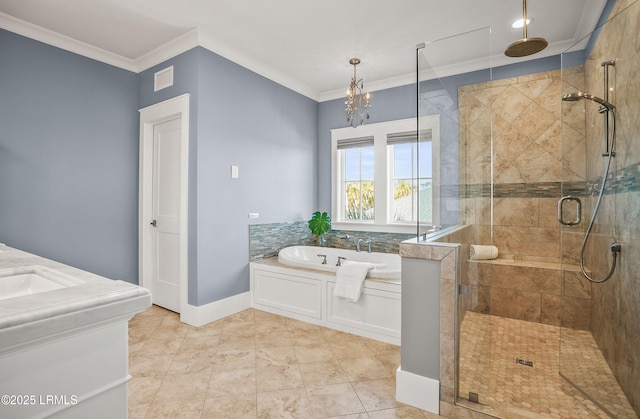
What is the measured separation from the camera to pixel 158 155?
11.6 ft

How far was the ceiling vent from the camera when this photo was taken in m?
3.25

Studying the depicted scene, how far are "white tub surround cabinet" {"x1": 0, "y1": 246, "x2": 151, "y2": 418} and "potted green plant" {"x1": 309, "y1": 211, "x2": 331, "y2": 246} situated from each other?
335 centimetres

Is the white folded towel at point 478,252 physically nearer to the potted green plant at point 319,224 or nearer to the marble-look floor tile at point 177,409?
the marble-look floor tile at point 177,409

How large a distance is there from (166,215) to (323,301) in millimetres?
1906

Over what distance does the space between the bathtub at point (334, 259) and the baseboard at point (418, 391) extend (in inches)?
39.2

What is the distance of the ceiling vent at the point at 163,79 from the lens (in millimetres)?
3246

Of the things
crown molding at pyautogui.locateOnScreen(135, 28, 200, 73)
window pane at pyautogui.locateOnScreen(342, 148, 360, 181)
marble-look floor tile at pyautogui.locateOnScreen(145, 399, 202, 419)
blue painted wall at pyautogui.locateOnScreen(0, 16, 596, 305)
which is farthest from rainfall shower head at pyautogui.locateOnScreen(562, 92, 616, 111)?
crown molding at pyautogui.locateOnScreen(135, 28, 200, 73)

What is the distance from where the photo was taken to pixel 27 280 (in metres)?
1.19

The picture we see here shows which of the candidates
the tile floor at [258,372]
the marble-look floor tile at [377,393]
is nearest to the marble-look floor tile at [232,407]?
the tile floor at [258,372]

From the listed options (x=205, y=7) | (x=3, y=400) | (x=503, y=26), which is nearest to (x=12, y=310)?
(x=3, y=400)

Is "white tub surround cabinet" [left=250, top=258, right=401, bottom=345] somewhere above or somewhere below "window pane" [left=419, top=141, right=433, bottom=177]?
below

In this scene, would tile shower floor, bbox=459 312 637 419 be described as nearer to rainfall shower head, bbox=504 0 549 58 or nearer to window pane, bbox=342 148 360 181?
rainfall shower head, bbox=504 0 549 58

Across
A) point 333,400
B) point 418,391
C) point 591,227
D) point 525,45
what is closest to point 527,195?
point 591,227

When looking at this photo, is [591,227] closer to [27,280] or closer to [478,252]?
[478,252]
